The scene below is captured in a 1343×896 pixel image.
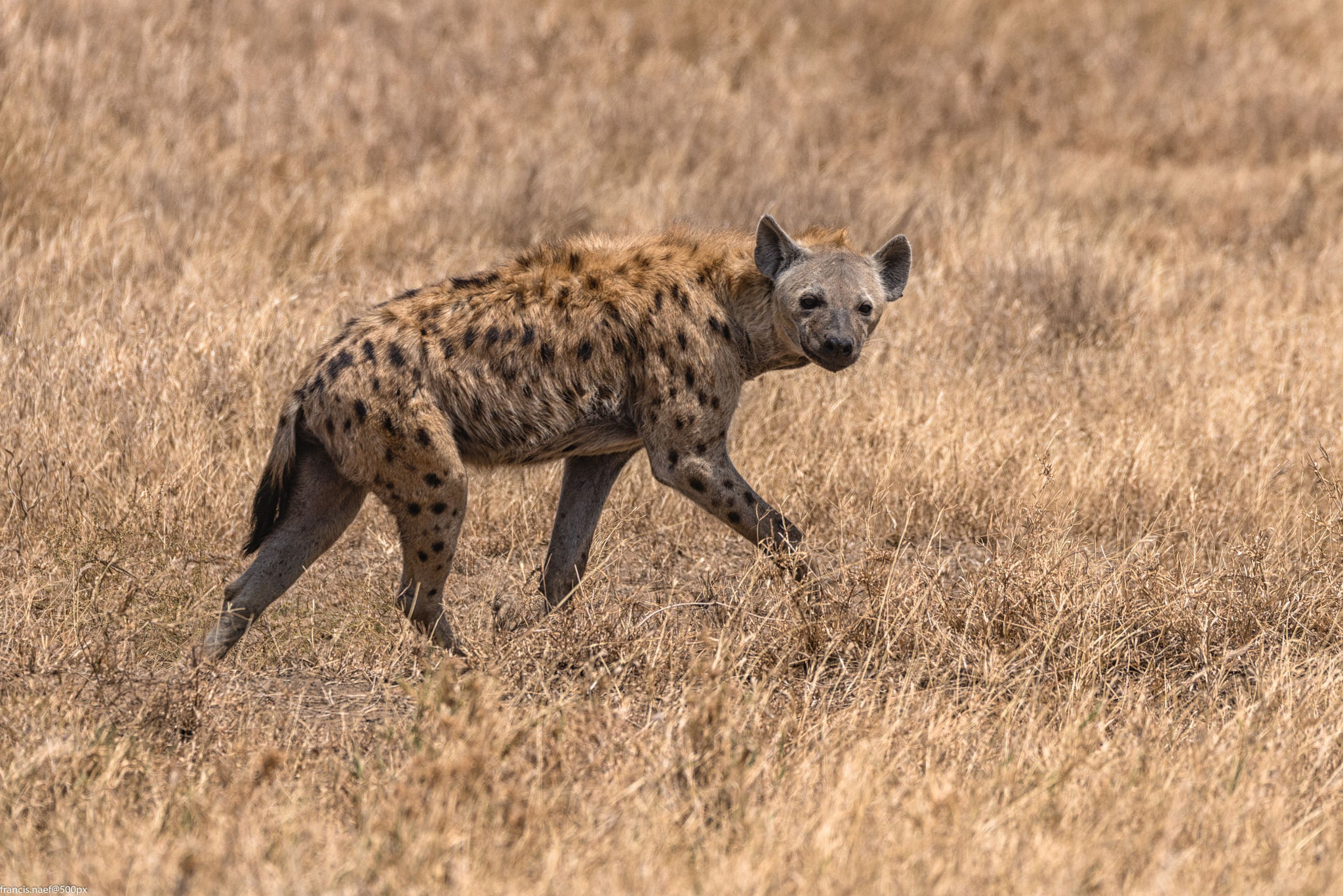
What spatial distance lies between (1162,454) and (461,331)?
3.33 m

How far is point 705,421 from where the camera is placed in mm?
4902

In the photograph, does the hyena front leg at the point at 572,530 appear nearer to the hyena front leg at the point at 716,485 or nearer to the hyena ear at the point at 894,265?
the hyena front leg at the point at 716,485

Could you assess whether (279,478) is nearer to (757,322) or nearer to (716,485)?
(716,485)

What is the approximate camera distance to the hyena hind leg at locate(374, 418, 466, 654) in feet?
14.7

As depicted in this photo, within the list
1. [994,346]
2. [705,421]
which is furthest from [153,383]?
[994,346]

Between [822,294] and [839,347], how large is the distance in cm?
26

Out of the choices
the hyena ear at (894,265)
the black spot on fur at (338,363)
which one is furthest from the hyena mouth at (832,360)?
the black spot on fur at (338,363)

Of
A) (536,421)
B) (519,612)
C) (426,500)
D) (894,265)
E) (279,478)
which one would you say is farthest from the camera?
(894,265)

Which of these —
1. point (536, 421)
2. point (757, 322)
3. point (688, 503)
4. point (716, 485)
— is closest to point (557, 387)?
point (536, 421)

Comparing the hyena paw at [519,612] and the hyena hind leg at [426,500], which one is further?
the hyena paw at [519,612]

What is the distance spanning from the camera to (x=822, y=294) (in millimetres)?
4988

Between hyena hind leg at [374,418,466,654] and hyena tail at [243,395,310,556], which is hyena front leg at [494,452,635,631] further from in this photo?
hyena tail at [243,395,310,556]

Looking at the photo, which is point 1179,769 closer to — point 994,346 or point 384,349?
point 384,349

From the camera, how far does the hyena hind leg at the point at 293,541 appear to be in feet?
15.2
